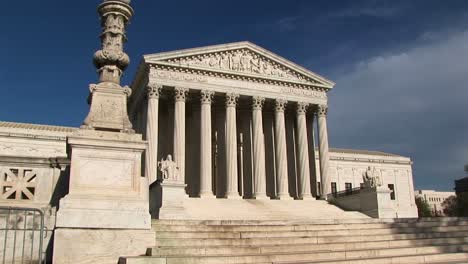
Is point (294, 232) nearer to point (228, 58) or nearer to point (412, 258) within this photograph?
point (412, 258)

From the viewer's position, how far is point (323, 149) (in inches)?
1679

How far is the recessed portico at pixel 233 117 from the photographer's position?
124 feet

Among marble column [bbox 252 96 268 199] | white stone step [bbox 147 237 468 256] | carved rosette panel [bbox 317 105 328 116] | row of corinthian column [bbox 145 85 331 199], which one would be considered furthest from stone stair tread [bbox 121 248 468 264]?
carved rosette panel [bbox 317 105 328 116]

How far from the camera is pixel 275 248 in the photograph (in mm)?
11086

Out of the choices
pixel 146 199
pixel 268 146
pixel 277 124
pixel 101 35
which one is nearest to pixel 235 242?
pixel 146 199

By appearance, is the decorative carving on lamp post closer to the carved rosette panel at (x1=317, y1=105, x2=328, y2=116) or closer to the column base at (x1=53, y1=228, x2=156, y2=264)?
the column base at (x1=53, y1=228, x2=156, y2=264)

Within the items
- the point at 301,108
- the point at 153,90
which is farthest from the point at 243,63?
the point at 153,90

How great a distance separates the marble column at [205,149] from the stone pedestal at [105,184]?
27168 millimetres

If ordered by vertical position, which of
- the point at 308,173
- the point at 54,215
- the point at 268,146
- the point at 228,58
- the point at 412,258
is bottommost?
the point at 412,258

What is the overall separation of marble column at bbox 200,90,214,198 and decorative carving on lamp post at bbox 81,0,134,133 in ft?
87.2

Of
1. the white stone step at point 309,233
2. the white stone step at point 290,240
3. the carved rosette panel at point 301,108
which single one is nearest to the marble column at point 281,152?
the carved rosette panel at point 301,108

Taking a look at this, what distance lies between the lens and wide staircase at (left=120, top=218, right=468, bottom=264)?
970 cm

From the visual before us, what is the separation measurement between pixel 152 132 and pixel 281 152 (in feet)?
40.5

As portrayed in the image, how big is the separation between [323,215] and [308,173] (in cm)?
941
